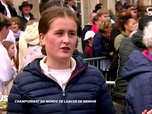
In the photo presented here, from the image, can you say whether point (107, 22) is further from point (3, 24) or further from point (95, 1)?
point (95, 1)

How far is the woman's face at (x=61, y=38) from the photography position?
2.70m

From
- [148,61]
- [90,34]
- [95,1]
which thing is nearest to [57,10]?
[148,61]

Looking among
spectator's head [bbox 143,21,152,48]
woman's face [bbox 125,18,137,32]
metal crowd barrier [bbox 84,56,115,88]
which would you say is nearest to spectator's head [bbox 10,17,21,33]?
metal crowd barrier [bbox 84,56,115,88]

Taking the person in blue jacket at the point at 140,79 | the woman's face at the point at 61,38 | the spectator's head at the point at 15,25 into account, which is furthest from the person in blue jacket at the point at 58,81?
the spectator's head at the point at 15,25

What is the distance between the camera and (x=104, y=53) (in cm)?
800

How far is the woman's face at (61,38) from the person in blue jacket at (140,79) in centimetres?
108

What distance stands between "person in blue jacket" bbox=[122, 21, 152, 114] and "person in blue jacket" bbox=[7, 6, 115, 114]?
2.77 ft

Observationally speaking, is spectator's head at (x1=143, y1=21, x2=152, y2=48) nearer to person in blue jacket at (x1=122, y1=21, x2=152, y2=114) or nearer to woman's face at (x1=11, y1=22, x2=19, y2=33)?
person in blue jacket at (x1=122, y1=21, x2=152, y2=114)

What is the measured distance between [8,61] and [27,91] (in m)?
2.36

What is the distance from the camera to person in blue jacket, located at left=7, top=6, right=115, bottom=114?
106 inches

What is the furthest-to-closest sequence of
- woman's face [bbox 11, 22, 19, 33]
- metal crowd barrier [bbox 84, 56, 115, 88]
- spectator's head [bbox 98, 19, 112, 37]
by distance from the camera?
1. woman's face [bbox 11, 22, 19, 33]
2. spectator's head [bbox 98, 19, 112, 37]
3. metal crowd barrier [bbox 84, 56, 115, 88]

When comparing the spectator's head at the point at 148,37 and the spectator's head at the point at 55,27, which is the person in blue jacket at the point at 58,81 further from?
the spectator's head at the point at 148,37

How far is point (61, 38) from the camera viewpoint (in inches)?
107

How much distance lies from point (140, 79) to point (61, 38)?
3.90ft
